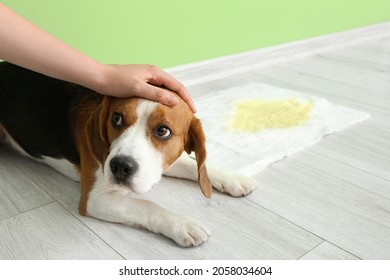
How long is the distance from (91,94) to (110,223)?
0.52 meters

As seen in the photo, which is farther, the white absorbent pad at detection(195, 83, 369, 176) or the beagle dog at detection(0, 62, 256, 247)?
the white absorbent pad at detection(195, 83, 369, 176)

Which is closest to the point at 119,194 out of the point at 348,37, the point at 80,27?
the point at 80,27

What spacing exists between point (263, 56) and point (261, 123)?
1.27 meters

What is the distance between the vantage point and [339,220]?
1651 millimetres

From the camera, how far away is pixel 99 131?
155cm

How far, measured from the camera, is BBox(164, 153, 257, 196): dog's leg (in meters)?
1.78

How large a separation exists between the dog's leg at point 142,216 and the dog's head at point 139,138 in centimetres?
12

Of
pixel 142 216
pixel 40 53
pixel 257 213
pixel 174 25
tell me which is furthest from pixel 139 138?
pixel 174 25

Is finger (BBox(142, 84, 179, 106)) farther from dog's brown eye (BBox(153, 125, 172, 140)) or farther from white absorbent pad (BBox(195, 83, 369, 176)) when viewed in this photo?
white absorbent pad (BBox(195, 83, 369, 176))

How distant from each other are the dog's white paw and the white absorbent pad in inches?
5.7

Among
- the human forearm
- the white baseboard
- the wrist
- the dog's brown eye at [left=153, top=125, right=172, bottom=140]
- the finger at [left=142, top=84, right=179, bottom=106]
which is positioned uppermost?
the human forearm

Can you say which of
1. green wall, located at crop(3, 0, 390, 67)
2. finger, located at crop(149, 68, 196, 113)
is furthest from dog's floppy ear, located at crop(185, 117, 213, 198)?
green wall, located at crop(3, 0, 390, 67)

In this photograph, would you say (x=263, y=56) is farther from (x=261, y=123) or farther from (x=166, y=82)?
(x=166, y=82)
